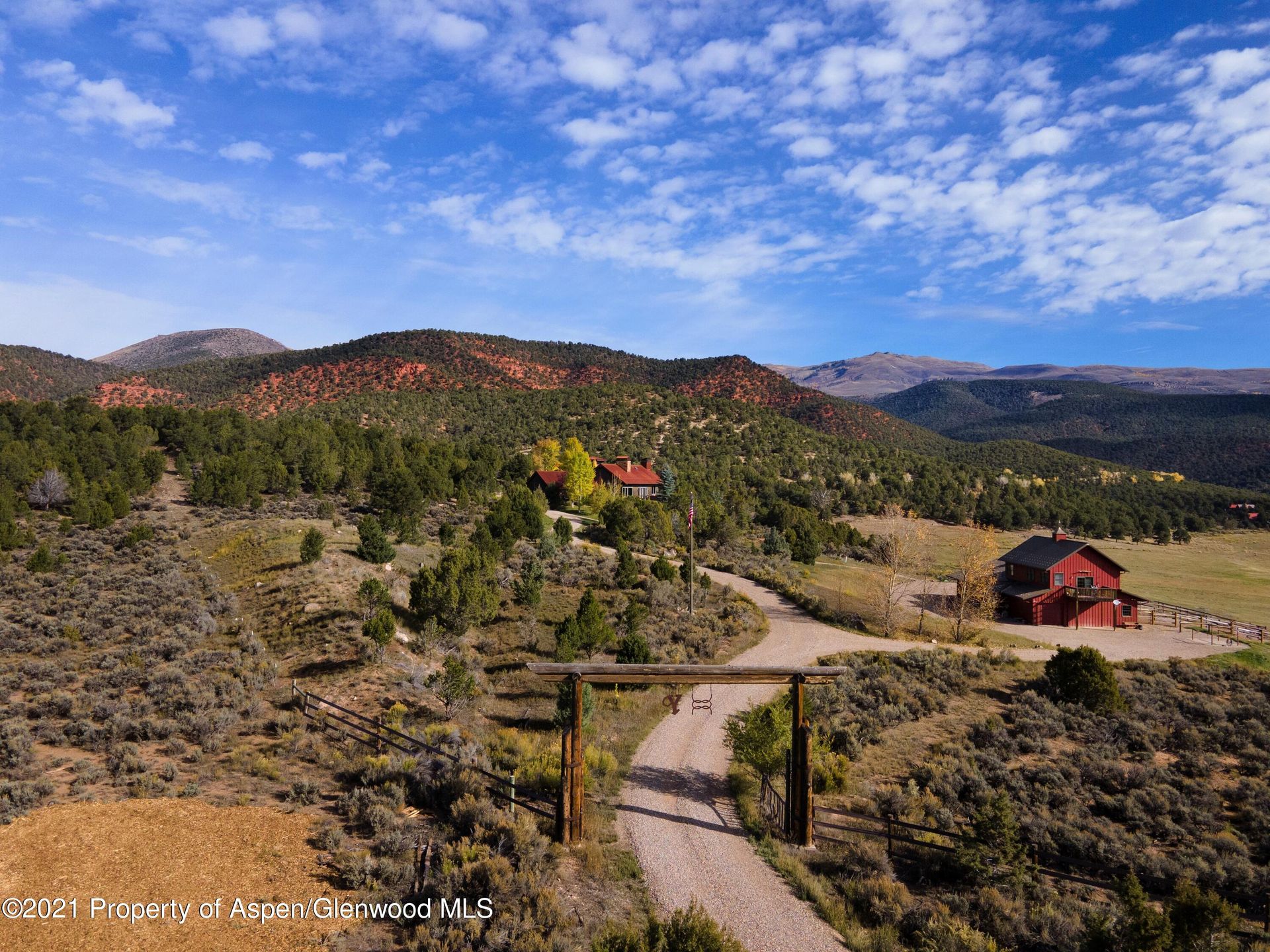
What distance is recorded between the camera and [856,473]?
328ft

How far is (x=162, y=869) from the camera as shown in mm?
12203

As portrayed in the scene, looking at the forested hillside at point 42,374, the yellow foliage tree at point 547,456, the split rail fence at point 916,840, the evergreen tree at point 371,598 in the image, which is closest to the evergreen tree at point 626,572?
the evergreen tree at point 371,598

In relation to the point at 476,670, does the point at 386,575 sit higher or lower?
higher

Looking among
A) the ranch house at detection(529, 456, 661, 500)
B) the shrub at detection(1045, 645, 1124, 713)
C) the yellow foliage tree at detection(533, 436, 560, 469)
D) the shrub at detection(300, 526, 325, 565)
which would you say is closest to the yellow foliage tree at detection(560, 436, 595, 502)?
the ranch house at detection(529, 456, 661, 500)

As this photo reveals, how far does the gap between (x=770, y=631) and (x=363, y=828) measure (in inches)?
976

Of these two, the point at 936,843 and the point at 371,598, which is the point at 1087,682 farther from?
the point at 371,598

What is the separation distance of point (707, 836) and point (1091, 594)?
123 feet

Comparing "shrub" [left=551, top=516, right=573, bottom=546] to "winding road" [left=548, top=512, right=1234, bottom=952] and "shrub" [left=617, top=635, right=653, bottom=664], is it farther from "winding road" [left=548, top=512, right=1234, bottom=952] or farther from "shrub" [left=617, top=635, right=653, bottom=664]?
"shrub" [left=617, top=635, right=653, bottom=664]

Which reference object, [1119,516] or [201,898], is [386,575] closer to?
[201,898]

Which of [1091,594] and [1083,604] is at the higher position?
[1091,594]

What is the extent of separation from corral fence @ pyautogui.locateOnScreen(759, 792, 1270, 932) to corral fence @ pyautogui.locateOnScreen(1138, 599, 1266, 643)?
105 feet

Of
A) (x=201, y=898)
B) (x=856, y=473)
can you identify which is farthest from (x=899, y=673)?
(x=856, y=473)

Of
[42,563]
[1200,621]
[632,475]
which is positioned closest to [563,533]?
[42,563]

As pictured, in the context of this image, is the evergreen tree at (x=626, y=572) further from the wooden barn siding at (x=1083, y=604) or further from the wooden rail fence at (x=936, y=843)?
the wooden barn siding at (x=1083, y=604)
